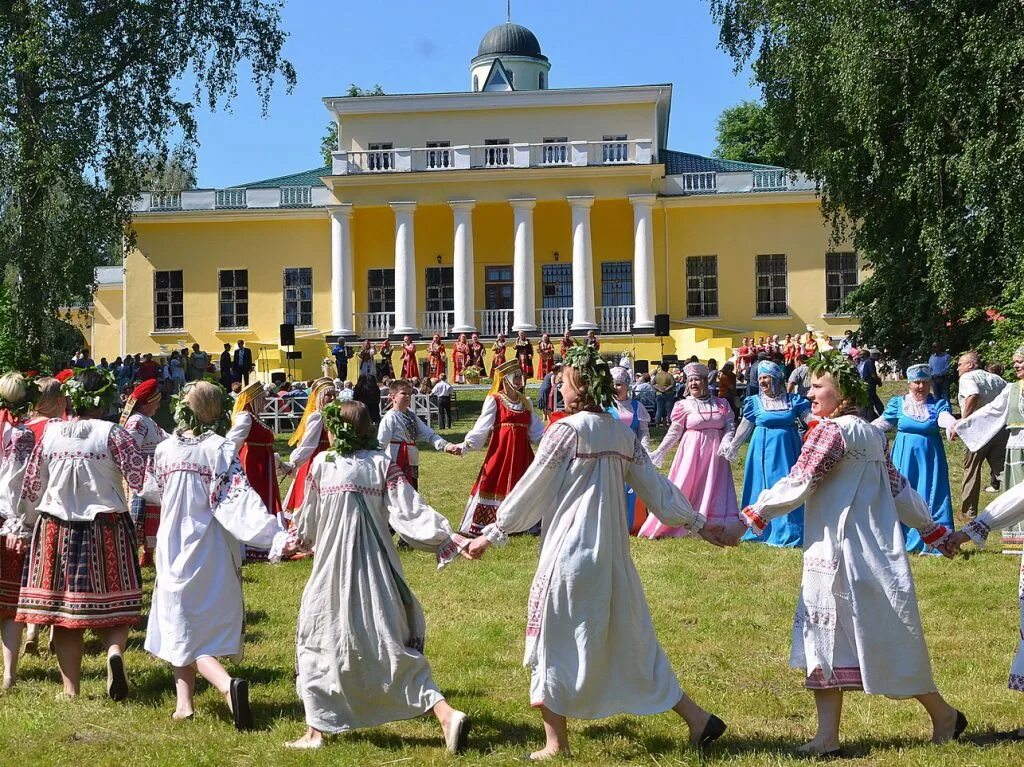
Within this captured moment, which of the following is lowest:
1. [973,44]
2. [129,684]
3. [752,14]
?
[129,684]

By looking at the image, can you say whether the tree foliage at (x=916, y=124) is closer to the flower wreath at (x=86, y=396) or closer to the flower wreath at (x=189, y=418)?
the flower wreath at (x=189, y=418)

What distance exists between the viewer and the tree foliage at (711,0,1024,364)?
16.3 meters

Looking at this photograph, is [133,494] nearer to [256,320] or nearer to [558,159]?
[558,159]

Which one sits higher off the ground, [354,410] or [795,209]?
[795,209]

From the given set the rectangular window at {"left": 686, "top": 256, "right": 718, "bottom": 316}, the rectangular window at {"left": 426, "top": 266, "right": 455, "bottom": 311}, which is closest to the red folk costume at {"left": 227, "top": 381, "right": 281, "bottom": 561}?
the rectangular window at {"left": 426, "top": 266, "right": 455, "bottom": 311}

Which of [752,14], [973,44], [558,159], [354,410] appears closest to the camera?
[354,410]

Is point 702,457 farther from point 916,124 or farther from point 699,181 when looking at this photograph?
point 699,181

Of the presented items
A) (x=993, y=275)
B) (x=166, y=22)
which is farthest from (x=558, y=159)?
(x=993, y=275)

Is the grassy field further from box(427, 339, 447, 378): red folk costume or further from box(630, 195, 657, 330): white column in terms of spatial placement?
box(630, 195, 657, 330): white column

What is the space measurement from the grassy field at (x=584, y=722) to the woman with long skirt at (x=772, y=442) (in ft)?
3.71

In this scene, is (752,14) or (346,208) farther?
(346,208)

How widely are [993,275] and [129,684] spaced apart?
1437 cm

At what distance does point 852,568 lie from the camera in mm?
5414

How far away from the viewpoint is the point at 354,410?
5.95m
